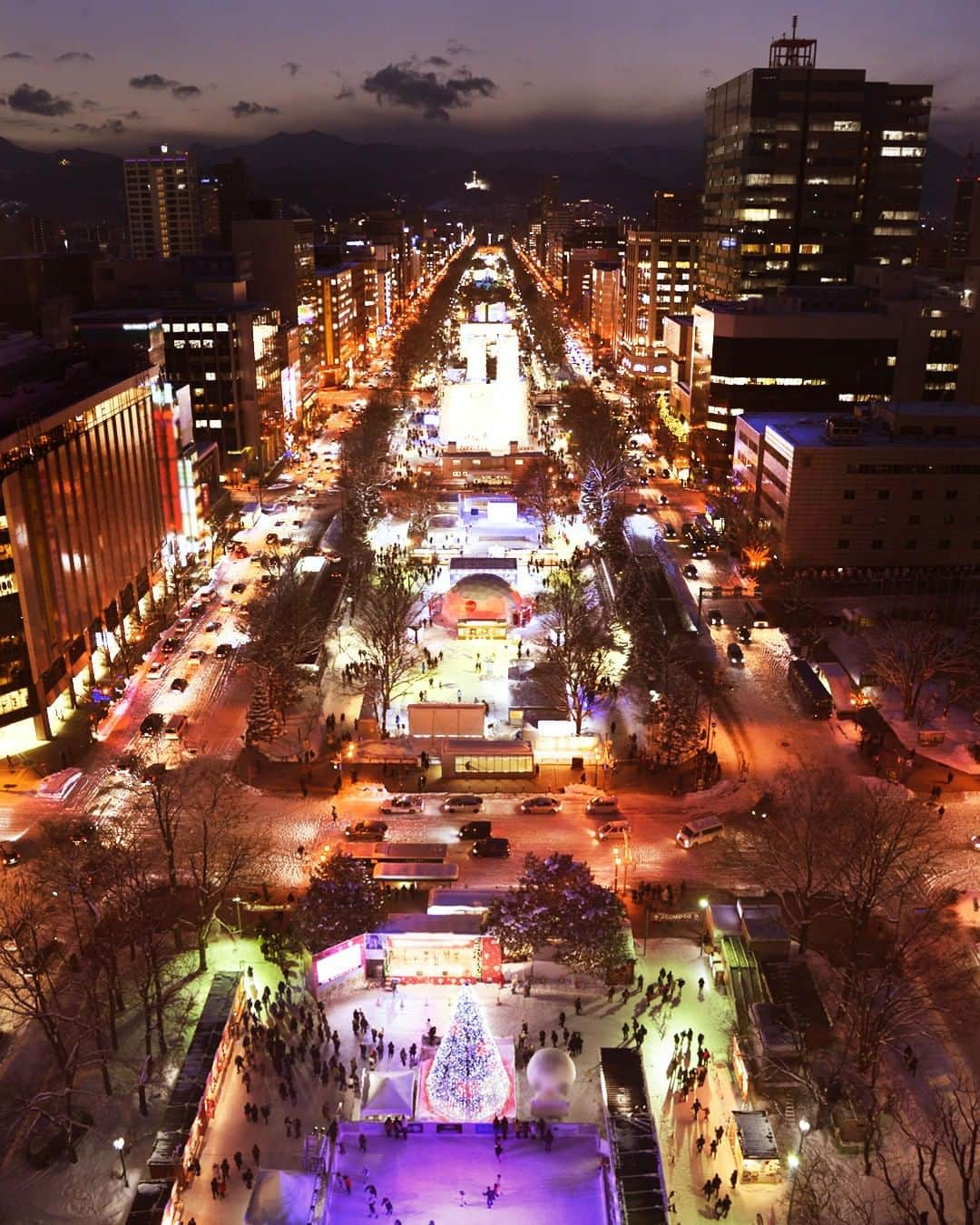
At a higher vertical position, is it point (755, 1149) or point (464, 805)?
point (755, 1149)

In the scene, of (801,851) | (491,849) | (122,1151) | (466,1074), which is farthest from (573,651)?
(122,1151)

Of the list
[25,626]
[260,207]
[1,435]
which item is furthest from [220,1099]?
[260,207]

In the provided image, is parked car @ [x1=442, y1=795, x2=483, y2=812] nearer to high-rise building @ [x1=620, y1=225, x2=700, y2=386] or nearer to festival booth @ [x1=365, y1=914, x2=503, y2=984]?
festival booth @ [x1=365, y1=914, x2=503, y2=984]

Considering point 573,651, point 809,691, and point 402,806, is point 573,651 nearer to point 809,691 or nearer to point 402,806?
point 809,691

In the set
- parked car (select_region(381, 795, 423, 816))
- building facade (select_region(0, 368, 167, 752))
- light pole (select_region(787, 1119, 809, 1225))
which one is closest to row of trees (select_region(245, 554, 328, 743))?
parked car (select_region(381, 795, 423, 816))

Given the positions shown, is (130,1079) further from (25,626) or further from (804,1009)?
(25,626)

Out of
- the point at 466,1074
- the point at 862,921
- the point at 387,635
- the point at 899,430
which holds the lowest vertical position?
the point at 466,1074
